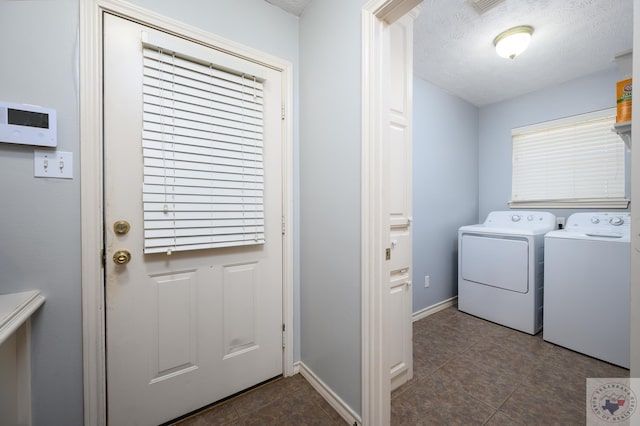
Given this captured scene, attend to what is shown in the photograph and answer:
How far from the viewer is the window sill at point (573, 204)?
7.39ft

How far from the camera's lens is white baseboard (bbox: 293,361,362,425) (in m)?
1.27

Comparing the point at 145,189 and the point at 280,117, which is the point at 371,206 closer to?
the point at 280,117

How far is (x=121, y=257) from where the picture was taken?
3.79 feet

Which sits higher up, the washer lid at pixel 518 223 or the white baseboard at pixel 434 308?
the washer lid at pixel 518 223

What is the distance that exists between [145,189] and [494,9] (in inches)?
97.2

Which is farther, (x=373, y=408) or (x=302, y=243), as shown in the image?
(x=302, y=243)

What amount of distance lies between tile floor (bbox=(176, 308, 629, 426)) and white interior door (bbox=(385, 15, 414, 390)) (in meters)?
0.23

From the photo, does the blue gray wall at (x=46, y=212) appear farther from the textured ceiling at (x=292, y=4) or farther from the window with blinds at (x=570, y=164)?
the window with blinds at (x=570, y=164)

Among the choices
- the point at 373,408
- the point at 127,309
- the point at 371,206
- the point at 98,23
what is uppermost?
the point at 98,23

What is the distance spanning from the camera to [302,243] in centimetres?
168

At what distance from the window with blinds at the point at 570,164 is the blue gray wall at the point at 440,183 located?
1.66 feet

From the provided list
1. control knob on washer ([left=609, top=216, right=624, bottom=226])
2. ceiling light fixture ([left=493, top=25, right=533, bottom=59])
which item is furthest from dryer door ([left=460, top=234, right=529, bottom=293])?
ceiling light fixture ([left=493, top=25, right=533, bottom=59])

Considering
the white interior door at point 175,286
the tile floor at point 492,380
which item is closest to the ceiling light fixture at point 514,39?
the white interior door at point 175,286

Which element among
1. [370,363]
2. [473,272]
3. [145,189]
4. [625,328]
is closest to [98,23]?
[145,189]
